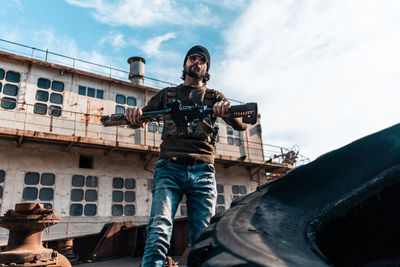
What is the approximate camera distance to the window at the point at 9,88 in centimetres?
1043

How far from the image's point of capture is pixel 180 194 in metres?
1.97

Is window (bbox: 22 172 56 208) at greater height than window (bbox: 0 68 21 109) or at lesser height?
lesser

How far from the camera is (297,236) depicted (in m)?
0.94

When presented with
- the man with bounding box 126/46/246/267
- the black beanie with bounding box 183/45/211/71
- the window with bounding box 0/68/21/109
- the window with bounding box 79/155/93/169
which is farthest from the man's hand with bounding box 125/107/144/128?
the window with bounding box 0/68/21/109

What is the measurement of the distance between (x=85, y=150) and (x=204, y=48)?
10.2m

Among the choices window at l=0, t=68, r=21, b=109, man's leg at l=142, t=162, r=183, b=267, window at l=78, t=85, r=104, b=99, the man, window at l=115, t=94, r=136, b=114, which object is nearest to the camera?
man's leg at l=142, t=162, r=183, b=267

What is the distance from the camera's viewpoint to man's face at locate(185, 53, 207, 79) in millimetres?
2309

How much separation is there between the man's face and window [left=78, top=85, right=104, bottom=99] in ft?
36.3

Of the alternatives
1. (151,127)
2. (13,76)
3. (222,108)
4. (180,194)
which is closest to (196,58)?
(222,108)

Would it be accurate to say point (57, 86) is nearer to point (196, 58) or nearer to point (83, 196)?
point (83, 196)

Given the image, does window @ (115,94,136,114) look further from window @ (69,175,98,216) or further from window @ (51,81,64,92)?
window @ (69,175,98,216)

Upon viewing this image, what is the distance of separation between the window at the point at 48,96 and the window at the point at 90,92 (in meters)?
0.75

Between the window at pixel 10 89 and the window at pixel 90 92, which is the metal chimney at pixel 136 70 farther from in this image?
the window at pixel 10 89

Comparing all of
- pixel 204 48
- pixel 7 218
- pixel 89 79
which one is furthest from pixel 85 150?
pixel 204 48
